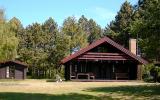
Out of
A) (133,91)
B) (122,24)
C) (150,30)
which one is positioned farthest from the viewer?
(122,24)

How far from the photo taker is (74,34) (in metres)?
85.6

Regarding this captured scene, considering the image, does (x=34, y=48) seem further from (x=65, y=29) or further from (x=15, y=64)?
(x=15, y=64)

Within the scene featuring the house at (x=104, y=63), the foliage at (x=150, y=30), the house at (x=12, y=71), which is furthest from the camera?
the house at (x=12, y=71)

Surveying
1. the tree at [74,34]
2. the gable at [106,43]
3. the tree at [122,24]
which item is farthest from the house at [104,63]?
the tree at [122,24]

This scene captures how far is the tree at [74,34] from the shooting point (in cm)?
8374

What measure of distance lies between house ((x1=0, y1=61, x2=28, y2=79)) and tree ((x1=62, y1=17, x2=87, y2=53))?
1870cm

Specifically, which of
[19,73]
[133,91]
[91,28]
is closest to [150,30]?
[133,91]

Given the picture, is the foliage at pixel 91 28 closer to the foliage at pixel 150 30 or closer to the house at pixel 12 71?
the house at pixel 12 71

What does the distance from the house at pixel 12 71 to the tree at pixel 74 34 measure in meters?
18.7

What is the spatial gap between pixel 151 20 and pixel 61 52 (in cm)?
5185

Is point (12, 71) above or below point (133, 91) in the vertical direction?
above

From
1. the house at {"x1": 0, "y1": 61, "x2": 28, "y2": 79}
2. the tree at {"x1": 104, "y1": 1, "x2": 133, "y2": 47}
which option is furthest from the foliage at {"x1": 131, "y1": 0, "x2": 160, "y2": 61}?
the tree at {"x1": 104, "y1": 1, "x2": 133, "y2": 47}

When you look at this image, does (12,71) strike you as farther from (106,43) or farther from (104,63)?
(106,43)

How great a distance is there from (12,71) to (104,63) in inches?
615
